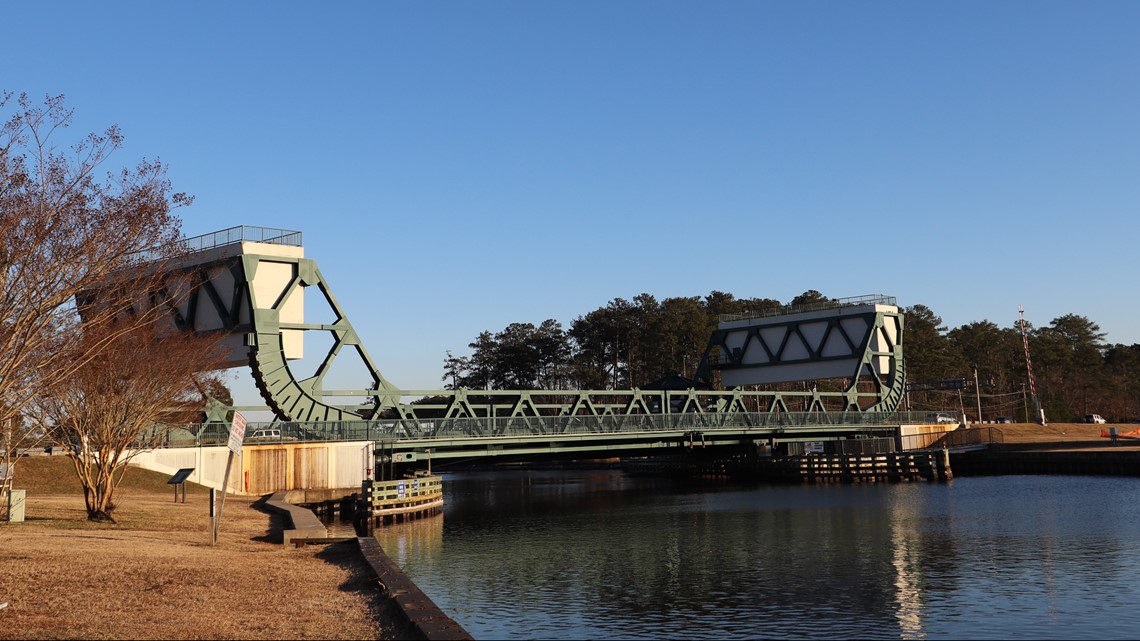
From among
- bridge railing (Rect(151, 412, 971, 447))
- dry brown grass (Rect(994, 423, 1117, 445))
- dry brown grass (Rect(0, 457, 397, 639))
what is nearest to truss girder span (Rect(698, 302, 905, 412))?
dry brown grass (Rect(994, 423, 1117, 445))

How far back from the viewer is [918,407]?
16638 centimetres

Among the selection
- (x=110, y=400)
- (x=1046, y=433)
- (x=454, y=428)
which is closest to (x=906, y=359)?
(x=1046, y=433)

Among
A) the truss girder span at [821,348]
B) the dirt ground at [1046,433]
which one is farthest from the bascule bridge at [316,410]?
the dirt ground at [1046,433]

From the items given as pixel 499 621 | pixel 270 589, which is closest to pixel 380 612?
pixel 270 589

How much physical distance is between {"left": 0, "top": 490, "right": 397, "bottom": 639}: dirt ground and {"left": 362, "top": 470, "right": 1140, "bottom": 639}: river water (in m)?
4.39

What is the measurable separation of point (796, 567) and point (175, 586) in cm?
2026

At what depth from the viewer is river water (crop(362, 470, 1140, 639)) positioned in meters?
23.3

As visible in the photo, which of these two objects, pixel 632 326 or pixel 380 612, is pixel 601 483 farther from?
pixel 380 612

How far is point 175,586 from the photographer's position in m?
19.8

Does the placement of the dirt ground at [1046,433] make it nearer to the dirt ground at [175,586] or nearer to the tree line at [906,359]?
the tree line at [906,359]

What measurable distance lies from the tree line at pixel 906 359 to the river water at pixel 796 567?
287 feet

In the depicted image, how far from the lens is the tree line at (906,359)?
494 ft

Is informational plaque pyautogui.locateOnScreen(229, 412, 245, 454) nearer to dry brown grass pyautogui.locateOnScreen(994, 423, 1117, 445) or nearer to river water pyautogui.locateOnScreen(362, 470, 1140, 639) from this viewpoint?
river water pyautogui.locateOnScreen(362, 470, 1140, 639)

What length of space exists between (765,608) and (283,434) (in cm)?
3653
